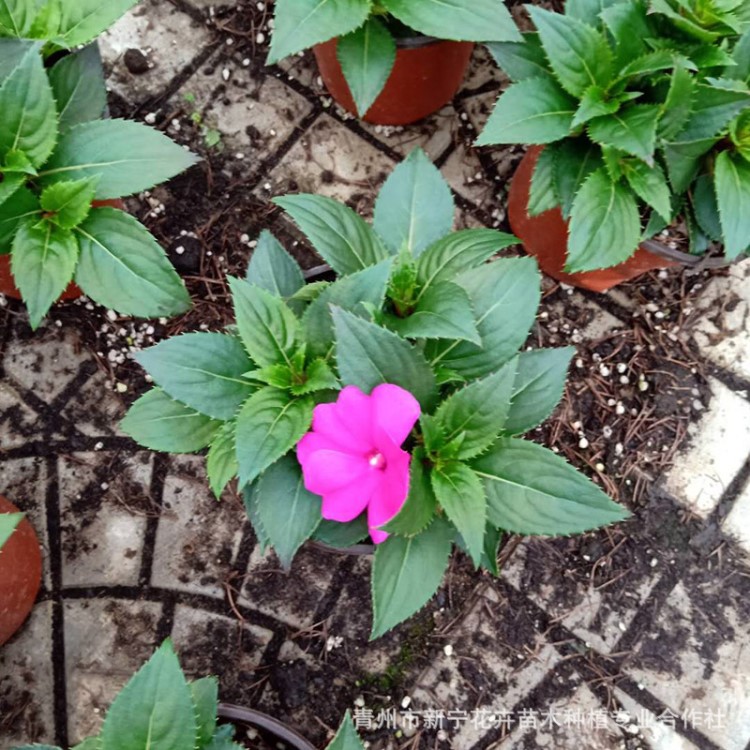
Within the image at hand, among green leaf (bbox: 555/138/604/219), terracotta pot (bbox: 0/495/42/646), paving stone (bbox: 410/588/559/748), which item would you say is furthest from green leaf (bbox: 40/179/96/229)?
paving stone (bbox: 410/588/559/748)

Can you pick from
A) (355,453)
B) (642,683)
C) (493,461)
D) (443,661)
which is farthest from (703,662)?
(355,453)

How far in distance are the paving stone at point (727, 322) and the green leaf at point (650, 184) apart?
698mm

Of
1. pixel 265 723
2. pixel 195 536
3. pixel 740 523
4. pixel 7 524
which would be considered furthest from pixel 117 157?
pixel 740 523

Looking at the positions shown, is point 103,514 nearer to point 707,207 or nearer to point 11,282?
point 11,282

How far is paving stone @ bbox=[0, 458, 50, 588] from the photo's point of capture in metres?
2.28

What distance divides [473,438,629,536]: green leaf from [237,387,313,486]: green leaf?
1.08ft

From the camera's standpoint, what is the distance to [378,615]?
1.43 metres

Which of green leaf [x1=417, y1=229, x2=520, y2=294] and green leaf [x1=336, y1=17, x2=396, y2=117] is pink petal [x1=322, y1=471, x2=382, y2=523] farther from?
green leaf [x1=336, y1=17, x2=396, y2=117]

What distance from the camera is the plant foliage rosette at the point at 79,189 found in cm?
178

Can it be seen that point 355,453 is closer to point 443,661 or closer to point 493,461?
point 493,461

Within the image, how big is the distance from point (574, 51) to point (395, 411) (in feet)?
3.35

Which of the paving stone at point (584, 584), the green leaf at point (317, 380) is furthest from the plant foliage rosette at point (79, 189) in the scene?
the paving stone at point (584, 584)

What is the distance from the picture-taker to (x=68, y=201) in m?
1.78

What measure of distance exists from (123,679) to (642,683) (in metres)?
1.44
